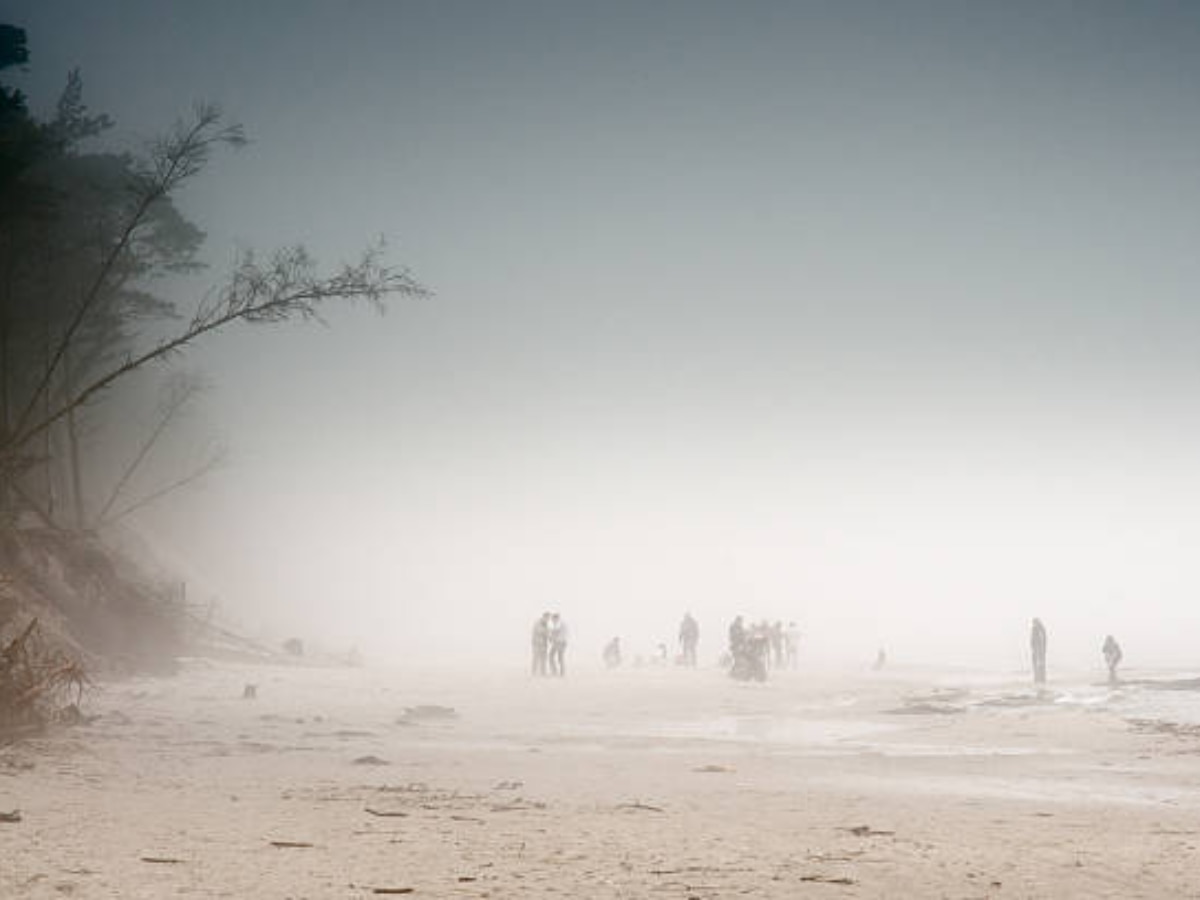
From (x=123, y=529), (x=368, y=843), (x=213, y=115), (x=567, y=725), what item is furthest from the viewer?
(x=123, y=529)

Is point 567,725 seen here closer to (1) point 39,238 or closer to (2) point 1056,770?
(2) point 1056,770

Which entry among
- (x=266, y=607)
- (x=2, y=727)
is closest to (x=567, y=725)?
(x=2, y=727)

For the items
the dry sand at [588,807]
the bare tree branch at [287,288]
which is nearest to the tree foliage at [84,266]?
the bare tree branch at [287,288]

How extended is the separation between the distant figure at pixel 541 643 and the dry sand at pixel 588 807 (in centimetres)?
1658

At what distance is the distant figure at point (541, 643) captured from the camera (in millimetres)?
37969

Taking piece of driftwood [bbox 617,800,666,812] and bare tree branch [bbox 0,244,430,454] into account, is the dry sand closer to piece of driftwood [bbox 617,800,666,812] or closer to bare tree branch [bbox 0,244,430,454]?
piece of driftwood [bbox 617,800,666,812]

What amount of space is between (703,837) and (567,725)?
13.3 m

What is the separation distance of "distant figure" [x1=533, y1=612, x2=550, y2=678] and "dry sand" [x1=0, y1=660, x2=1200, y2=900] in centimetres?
1658

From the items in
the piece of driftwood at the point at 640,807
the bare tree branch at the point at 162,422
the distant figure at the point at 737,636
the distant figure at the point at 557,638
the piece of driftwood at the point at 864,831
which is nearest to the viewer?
the piece of driftwood at the point at 864,831

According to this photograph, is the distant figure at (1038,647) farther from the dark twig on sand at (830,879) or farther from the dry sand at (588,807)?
the dark twig on sand at (830,879)

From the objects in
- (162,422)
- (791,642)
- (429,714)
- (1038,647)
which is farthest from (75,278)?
(791,642)

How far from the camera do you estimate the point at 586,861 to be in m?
6.64

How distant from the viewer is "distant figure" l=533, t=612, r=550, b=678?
125ft

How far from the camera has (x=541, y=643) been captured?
38.2m
